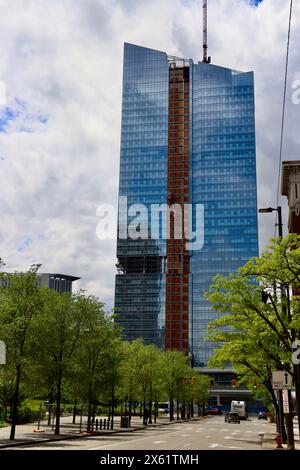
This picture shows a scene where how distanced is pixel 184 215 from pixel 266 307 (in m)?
160

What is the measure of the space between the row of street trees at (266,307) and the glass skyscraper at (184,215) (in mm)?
147831

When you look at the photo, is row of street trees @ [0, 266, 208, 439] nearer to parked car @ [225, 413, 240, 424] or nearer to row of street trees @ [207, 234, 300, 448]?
row of street trees @ [207, 234, 300, 448]

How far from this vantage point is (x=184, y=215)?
616 feet

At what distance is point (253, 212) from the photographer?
181 metres

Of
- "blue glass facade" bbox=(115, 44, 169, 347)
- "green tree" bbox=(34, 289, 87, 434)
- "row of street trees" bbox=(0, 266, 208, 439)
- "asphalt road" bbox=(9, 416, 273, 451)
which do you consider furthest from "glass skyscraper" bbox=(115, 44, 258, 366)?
"green tree" bbox=(34, 289, 87, 434)

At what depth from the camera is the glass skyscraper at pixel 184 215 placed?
181875 millimetres

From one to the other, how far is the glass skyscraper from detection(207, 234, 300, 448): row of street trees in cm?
14783

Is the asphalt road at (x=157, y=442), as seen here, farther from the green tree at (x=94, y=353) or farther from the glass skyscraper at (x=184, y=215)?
the glass skyscraper at (x=184, y=215)

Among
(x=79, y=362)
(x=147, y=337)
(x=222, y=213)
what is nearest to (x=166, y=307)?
(x=147, y=337)

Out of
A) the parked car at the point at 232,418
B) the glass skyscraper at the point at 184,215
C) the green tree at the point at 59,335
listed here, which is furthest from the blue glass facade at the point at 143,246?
the green tree at the point at 59,335

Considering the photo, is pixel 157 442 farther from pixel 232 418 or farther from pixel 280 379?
pixel 232 418

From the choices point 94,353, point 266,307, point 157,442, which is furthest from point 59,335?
point 266,307

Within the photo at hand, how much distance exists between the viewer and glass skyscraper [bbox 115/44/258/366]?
182 meters
